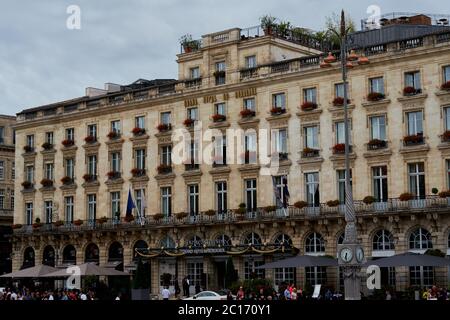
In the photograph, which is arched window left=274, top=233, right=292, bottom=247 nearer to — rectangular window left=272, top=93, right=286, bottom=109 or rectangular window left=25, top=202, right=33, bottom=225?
rectangular window left=272, top=93, right=286, bottom=109

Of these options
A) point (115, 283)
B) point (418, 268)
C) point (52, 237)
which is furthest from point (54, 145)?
point (418, 268)

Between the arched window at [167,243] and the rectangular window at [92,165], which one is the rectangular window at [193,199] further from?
the rectangular window at [92,165]

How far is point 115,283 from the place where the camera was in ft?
198

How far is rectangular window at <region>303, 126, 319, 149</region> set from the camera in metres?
51.4

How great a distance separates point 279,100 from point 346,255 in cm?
2473

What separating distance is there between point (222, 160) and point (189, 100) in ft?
18.6

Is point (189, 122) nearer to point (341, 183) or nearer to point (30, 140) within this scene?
point (341, 183)

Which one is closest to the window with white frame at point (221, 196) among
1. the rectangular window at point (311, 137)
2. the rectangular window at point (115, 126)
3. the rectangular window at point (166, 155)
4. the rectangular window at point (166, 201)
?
the rectangular window at point (166, 201)

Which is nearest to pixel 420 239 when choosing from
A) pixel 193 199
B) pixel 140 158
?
pixel 193 199

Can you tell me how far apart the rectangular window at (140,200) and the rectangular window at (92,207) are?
14.9 ft

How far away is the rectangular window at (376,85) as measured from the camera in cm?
4900

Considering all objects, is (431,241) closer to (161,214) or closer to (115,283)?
(161,214)
